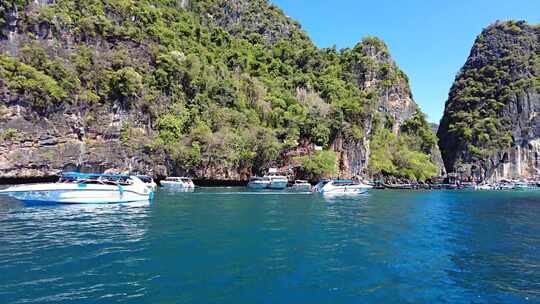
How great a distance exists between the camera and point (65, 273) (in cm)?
1227

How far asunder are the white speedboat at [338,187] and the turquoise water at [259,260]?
100 ft

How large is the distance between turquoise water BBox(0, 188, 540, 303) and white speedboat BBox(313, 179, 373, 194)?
3052 centimetres

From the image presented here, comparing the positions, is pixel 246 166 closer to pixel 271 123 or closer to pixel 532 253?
pixel 271 123

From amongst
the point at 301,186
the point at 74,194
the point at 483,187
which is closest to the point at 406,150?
the point at 483,187

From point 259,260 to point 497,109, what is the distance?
491ft

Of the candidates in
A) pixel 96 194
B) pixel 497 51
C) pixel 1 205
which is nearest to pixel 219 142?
pixel 96 194

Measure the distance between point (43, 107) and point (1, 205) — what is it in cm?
3201

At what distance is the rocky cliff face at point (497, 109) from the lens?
126 metres

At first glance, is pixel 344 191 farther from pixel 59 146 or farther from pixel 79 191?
pixel 59 146

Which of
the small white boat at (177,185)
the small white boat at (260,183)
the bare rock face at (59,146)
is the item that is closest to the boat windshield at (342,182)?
the small white boat at (260,183)

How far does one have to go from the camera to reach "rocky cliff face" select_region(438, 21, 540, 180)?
126 metres

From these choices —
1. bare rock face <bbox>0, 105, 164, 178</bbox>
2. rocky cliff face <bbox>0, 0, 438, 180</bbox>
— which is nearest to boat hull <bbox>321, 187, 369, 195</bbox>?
rocky cliff face <bbox>0, 0, 438, 180</bbox>

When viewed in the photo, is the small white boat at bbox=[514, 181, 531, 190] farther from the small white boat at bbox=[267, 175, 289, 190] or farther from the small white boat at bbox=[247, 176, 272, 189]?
the small white boat at bbox=[247, 176, 272, 189]

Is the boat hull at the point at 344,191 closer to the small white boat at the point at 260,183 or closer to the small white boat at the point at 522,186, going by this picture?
the small white boat at the point at 260,183
